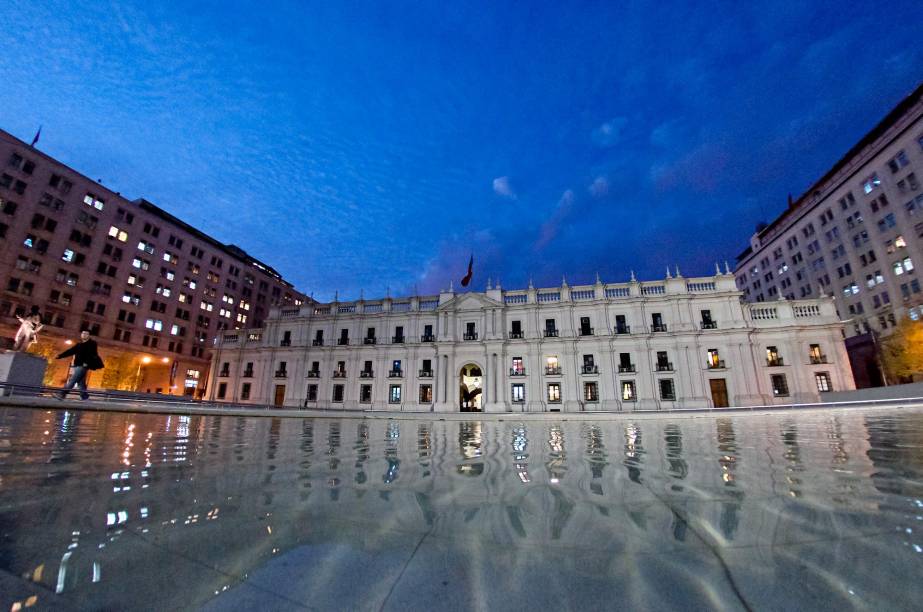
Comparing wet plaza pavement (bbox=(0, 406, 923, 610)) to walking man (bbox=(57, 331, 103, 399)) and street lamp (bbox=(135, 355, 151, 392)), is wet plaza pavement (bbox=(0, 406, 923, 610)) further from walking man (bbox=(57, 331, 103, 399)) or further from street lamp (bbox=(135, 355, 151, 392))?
street lamp (bbox=(135, 355, 151, 392))

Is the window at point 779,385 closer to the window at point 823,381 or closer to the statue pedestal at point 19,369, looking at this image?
the window at point 823,381

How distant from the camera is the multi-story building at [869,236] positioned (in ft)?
120

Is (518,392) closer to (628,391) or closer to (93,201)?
(628,391)

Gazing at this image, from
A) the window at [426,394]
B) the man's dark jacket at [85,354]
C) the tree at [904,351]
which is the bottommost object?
the window at [426,394]

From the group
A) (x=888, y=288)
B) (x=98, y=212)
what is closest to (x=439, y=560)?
(x=888, y=288)

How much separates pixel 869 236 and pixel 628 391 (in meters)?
34.3

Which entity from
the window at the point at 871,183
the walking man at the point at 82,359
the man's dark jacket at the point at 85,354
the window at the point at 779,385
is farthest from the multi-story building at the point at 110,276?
the window at the point at 871,183

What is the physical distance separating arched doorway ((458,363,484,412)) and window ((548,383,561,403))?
7148 mm

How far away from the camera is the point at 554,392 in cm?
3350

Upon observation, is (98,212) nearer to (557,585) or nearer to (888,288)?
(557,585)

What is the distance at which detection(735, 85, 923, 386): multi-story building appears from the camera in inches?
1444

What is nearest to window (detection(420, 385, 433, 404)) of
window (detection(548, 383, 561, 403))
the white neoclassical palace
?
the white neoclassical palace

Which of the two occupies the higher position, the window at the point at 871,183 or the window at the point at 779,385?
the window at the point at 871,183

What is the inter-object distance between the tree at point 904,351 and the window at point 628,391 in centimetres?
2147
